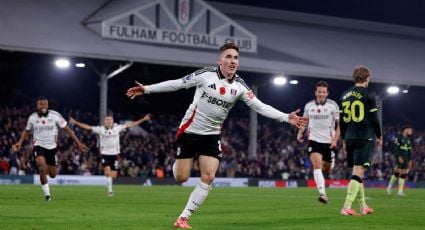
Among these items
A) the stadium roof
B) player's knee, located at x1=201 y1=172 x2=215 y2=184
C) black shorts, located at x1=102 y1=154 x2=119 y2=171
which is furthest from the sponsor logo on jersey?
the stadium roof

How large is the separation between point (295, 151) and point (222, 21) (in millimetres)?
10412

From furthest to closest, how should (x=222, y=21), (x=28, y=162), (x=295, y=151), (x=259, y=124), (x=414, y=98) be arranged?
(x=414, y=98), (x=259, y=124), (x=295, y=151), (x=222, y=21), (x=28, y=162)

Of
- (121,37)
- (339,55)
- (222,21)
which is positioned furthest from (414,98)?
(121,37)

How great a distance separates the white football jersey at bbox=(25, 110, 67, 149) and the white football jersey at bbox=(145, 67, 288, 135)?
9655 millimetres

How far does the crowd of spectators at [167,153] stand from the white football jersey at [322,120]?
21.0 meters

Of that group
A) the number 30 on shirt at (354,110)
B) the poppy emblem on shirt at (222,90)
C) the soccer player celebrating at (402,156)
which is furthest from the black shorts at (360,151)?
the soccer player celebrating at (402,156)

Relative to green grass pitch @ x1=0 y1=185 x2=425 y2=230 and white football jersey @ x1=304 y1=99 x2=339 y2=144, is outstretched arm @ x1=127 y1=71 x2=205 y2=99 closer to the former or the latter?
green grass pitch @ x1=0 y1=185 x2=425 y2=230

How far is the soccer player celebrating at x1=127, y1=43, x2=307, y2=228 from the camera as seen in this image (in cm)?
1251

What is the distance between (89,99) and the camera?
50406 millimetres

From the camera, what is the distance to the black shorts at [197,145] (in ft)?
41.9

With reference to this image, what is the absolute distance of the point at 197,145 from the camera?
42.0 ft

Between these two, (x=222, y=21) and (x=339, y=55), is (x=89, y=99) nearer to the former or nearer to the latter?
(x=222, y=21)

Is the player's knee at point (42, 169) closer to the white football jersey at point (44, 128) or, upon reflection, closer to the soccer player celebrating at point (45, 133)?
the soccer player celebrating at point (45, 133)

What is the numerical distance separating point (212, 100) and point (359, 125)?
457 cm
